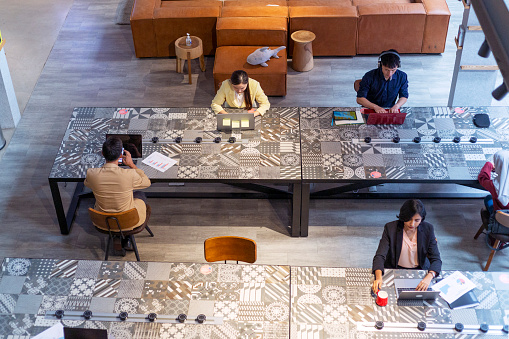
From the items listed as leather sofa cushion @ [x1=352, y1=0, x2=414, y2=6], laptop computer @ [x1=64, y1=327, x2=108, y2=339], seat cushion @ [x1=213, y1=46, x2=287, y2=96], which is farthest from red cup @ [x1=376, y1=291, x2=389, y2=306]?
leather sofa cushion @ [x1=352, y1=0, x2=414, y2=6]

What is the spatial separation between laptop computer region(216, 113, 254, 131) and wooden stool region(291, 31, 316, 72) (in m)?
2.57

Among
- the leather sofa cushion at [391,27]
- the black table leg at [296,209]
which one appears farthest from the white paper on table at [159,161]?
the leather sofa cushion at [391,27]

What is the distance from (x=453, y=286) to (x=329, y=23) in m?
5.03

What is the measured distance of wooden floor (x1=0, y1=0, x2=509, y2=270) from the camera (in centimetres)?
635

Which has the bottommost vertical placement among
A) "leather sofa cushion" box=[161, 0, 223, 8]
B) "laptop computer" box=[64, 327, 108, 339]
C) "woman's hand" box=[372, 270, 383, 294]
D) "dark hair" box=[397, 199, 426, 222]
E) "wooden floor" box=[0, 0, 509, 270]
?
"wooden floor" box=[0, 0, 509, 270]

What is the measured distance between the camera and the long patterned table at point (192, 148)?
5969mm

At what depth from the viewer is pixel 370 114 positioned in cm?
638

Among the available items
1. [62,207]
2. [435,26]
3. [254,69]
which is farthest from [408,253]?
[435,26]

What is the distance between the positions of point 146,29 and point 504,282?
627 cm

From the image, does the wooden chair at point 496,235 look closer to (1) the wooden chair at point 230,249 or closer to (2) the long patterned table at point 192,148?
(2) the long patterned table at point 192,148

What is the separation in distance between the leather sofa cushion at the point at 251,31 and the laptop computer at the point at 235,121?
2524mm

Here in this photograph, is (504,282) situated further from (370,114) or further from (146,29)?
(146,29)

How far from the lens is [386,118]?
21.1 feet

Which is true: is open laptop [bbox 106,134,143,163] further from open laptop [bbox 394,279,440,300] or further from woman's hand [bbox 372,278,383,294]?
open laptop [bbox 394,279,440,300]
